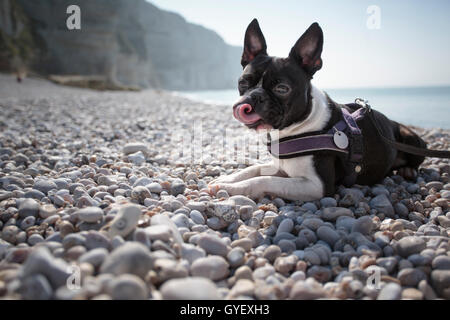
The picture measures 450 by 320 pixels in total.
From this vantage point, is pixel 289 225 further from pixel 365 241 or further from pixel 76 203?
pixel 76 203

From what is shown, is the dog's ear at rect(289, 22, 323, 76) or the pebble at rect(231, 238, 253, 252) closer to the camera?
the pebble at rect(231, 238, 253, 252)

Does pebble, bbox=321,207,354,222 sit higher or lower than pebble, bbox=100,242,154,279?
lower

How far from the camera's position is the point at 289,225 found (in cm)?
233

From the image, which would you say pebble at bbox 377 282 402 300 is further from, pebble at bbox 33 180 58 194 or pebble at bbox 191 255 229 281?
pebble at bbox 33 180 58 194

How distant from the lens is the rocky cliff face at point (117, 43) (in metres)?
49.5

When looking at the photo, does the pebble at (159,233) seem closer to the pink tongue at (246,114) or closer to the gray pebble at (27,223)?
the gray pebble at (27,223)

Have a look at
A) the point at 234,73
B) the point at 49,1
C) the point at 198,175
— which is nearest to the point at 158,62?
the point at 234,73

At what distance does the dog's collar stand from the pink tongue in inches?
19.3

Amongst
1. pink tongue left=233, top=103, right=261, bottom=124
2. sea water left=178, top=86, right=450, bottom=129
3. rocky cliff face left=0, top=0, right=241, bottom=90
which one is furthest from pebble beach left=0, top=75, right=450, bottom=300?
rocky cliff face left=0, top=0, right=241, bottom=90

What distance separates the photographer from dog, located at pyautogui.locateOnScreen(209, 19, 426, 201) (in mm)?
2873

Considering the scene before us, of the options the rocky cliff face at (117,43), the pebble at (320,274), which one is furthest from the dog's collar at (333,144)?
the rocky cliff face at (117,43)

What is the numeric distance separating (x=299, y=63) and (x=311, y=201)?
144 centimetres

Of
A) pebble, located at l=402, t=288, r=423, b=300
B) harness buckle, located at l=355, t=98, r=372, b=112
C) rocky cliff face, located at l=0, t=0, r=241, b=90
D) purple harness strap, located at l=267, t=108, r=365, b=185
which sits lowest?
pebble, located at l=402, t=288, r=423, b=300

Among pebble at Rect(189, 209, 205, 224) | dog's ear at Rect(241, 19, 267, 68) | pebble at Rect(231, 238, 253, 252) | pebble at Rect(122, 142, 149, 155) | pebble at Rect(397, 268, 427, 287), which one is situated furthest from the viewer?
pebble at Rect(122, 142, 149, 155)
